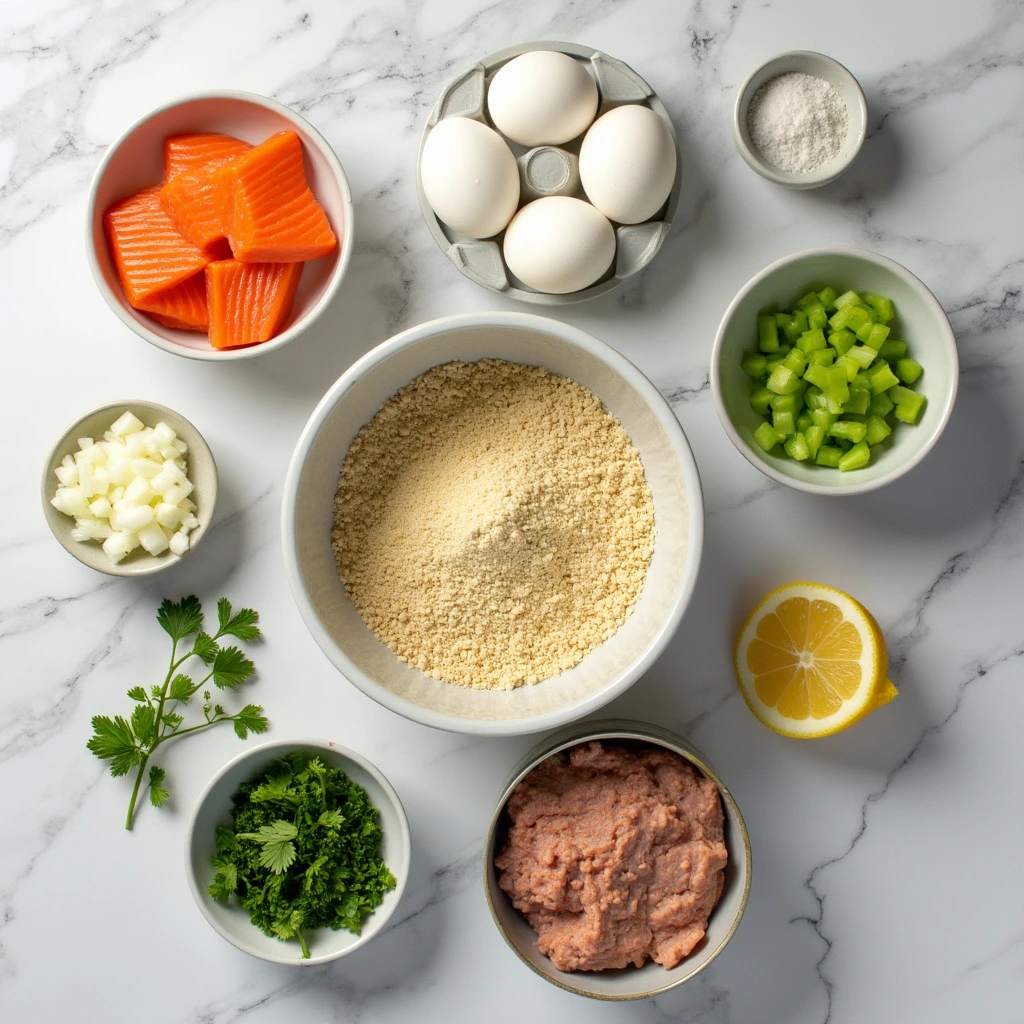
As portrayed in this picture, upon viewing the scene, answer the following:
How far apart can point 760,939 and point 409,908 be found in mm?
737

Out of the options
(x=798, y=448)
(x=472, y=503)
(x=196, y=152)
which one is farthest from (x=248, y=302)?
(x=798, y=448)

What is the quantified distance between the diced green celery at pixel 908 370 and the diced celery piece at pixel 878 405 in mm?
51

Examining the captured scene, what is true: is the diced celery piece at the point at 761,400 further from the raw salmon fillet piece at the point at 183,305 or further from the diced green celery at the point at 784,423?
the raw salmon fillet piece at the point at 183,305

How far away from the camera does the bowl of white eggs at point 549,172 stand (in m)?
1.56

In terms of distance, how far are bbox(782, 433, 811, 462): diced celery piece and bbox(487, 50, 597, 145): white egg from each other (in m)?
0.70

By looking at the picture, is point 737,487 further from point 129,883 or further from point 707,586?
point 129,883

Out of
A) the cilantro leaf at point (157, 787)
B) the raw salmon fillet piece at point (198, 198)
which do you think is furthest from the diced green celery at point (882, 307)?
the cilantro leaf at point (157, 787)

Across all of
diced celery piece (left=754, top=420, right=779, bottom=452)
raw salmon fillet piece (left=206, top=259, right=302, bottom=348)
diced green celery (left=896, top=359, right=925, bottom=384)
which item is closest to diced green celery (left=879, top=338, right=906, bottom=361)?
diced green celery (left=896, top=359, right=925, bottom=384)

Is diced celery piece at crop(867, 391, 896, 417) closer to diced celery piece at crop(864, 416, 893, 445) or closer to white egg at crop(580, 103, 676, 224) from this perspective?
diced celery piece at crop(864, 416, 893, 445)

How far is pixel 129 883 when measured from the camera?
1.82 m

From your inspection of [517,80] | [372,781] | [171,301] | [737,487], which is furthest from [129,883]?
[517,80]

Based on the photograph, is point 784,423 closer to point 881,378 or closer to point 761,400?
point 761,400

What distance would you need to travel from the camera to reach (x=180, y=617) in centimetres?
173

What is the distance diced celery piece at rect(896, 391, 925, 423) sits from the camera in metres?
1.65
